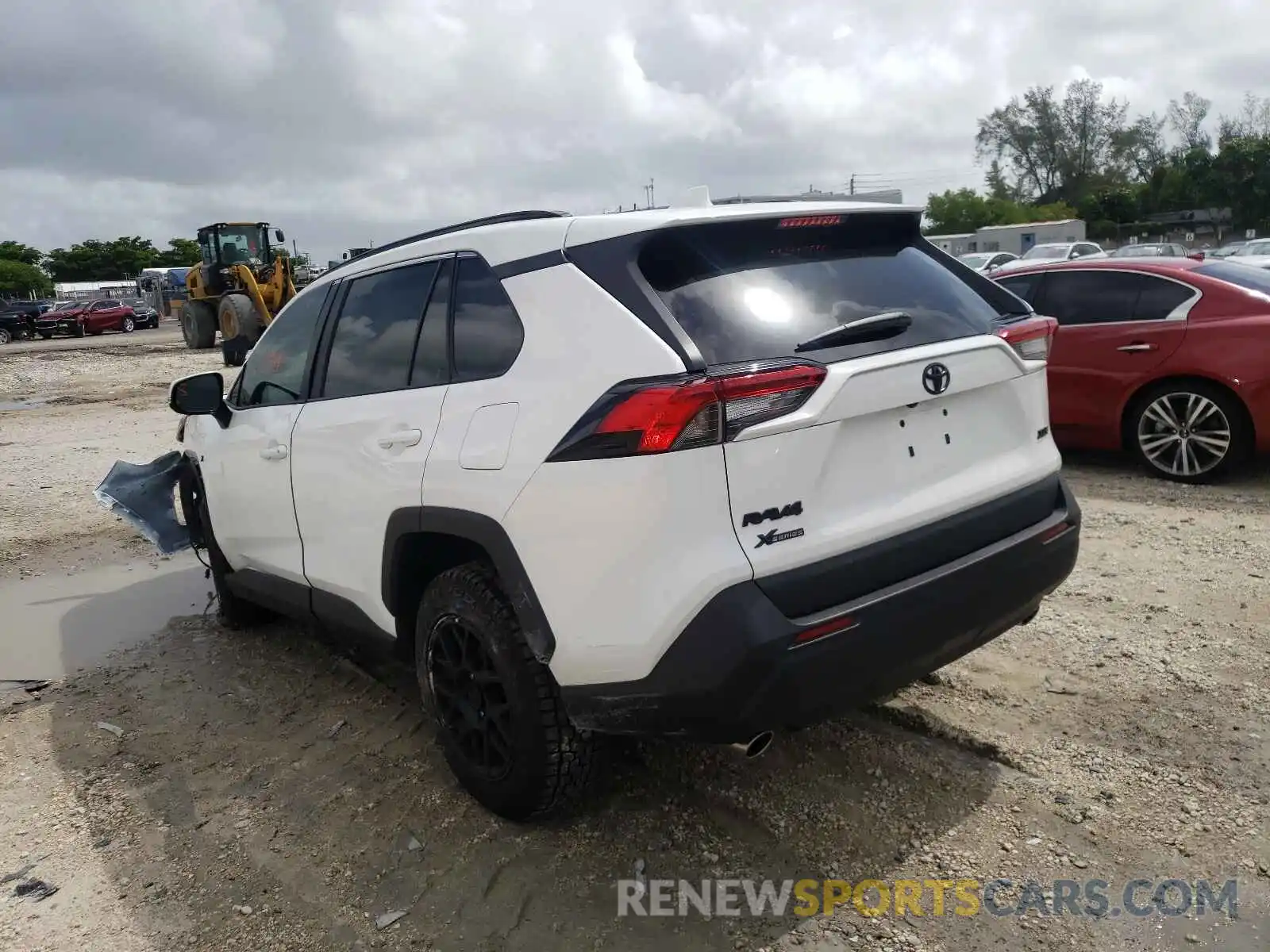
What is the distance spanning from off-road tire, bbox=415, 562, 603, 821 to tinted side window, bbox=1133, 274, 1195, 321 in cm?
580

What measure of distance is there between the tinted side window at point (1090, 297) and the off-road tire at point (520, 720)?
589cm

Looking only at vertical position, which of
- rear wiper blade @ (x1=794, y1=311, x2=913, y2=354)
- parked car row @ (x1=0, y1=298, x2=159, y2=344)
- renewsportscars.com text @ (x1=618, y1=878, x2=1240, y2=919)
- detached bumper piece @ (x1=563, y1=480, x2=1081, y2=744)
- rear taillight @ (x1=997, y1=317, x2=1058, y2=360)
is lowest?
renewsportscars.com text @ (x1=618, y1=878, x2=1240, y2=919)

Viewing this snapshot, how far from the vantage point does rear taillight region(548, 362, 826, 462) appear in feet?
7.76

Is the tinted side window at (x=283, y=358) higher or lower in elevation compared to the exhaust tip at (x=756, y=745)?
higher

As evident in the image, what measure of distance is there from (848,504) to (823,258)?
0.80 meters

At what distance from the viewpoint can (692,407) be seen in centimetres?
236

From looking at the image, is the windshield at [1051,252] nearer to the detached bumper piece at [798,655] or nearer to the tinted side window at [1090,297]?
the tinted side window at [1090,297]

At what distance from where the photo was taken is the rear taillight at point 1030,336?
3.07 metres

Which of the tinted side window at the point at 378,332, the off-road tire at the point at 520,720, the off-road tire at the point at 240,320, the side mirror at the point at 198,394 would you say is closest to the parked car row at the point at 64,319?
the off-road tire at the point at 240,320

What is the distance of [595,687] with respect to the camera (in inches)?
102

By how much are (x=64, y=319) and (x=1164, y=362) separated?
42847 millimetres

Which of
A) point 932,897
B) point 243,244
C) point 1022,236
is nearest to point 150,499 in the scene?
point 932,897

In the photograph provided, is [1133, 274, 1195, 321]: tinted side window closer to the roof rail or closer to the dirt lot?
the dirt lot

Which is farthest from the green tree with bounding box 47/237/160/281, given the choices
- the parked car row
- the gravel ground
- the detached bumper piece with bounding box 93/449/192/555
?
the detached bumper piece with bounding box 93/449/192/555
